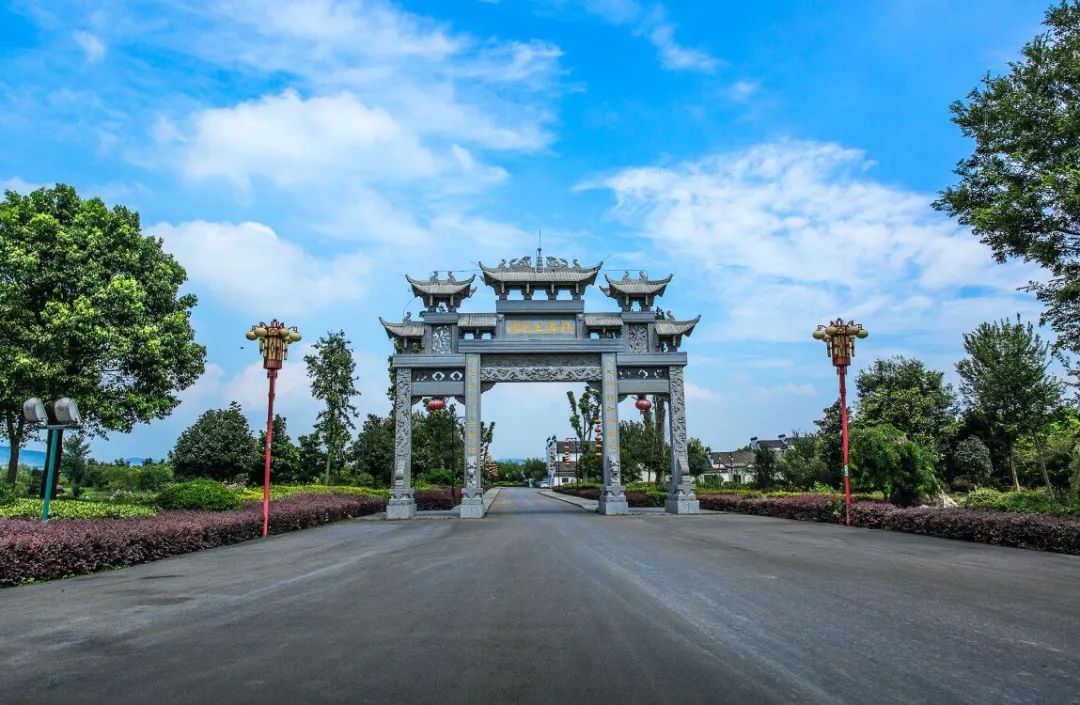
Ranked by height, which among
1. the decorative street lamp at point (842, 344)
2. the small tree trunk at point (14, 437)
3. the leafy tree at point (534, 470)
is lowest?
the leafy tree at point (534, 470)

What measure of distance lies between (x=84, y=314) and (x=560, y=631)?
15787mm

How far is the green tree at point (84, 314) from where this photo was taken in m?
16.0

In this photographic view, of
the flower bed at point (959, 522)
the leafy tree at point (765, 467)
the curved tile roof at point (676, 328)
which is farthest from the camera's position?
the leafy tree at point (765, 467)

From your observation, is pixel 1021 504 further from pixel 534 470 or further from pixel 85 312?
pixel 534 470

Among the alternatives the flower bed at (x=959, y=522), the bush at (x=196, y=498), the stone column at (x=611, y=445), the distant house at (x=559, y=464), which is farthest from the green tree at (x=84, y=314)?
the distant house at (x=559, y=464)

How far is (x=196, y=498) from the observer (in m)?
15.7

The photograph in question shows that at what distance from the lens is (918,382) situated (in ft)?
95.4

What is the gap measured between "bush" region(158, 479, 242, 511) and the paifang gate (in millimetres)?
7808

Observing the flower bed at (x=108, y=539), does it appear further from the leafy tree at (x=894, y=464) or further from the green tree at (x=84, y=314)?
the leafy tree at (x=894, y=464)

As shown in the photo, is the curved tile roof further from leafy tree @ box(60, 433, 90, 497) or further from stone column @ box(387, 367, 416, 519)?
leafy tree @ box(60, 433, 90, 497)

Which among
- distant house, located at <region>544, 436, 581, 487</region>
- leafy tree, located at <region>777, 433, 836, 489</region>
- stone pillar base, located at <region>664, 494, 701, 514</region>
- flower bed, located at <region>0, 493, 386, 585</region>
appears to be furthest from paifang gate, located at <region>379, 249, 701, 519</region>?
distant house, located at <region>544, 436, 581, 487</region>

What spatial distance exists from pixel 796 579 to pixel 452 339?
60.4 ft

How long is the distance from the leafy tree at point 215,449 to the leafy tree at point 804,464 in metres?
26.9

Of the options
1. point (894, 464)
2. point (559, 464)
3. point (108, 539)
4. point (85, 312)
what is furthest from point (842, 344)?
point (559, 464)
